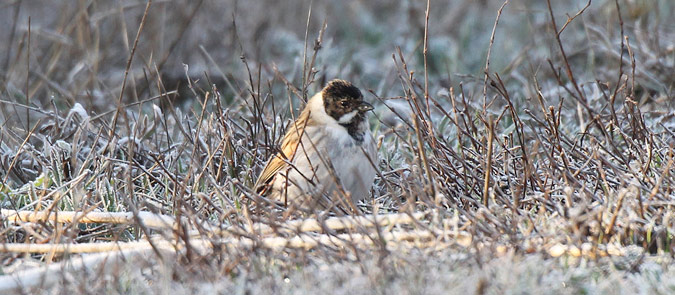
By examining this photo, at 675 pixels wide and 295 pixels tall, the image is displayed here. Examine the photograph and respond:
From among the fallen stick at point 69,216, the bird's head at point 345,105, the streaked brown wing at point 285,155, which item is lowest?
the fallen stick at point 69,216

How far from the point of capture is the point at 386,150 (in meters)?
4.52

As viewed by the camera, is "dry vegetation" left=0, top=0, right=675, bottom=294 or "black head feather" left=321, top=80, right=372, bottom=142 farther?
"black head feather" left=321, top=80, right=372, bottom=142

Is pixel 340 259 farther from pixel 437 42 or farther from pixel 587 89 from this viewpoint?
pixel 437 42

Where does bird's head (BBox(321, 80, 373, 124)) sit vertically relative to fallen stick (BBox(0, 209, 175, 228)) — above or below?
above

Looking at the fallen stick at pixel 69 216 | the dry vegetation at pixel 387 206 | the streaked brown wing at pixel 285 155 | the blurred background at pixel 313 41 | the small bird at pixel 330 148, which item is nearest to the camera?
the dry vegetation at pixel 387 206

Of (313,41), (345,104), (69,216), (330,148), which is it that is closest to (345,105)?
(345,104)

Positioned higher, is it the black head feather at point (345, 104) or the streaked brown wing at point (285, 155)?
the black head feather at point (345, 104)

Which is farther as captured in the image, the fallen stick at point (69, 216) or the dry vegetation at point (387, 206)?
the fallen stick at point (69, 216)

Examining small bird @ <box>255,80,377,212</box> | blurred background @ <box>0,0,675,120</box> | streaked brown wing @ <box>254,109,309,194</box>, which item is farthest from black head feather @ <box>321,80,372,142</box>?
blurred background @ <box>0,0,675,120</box>

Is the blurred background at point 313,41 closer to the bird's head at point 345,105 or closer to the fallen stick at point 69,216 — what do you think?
the bird's head at point 345,105

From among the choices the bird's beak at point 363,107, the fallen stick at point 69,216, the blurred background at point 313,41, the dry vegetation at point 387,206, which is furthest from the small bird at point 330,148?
the blurred background at point 313,41

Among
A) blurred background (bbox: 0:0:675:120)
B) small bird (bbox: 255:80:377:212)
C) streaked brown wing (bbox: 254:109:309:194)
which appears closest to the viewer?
small bird (bbox: 255:80:377:212)

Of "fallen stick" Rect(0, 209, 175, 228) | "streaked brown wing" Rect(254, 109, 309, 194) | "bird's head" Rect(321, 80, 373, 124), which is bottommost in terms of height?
"fallen stick" Rect(0, 209, 175, 228)

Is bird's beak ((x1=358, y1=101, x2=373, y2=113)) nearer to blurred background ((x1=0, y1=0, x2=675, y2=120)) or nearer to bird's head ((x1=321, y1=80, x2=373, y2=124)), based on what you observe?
bird's head ((x1=321, y1=80, x2=373, y2=124))
